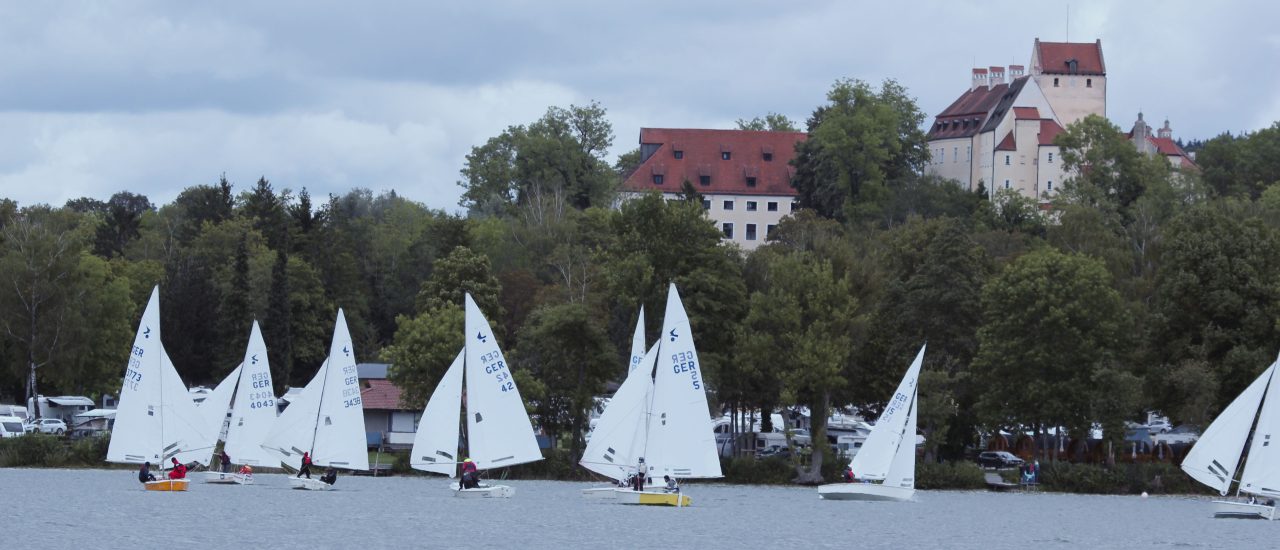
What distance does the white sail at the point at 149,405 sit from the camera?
211ft

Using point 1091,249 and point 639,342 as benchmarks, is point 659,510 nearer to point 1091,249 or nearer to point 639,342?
point 639,342

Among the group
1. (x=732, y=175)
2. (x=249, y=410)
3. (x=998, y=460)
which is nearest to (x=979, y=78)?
(x=732, y=175)

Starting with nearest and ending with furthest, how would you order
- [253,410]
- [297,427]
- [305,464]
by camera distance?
[305,464]
[297,427]
[253,410]

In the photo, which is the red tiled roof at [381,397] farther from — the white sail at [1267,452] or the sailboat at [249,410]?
the white sail at [1267,452]

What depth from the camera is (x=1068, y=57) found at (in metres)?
164

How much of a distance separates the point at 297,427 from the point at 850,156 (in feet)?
280

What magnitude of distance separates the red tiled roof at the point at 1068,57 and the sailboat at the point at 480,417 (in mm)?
111849

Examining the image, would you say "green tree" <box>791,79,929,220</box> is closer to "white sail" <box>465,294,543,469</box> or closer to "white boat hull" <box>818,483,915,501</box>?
"white boat hull" <box>818,483,915,501</box>

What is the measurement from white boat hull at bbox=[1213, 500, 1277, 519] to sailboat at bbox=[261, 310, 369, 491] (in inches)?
1109

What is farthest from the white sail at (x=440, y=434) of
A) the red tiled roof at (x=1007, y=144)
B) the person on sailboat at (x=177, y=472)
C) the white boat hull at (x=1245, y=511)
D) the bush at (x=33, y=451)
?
the red tiled roof at (x=1007, y=144)

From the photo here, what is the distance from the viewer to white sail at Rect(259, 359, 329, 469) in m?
66.5

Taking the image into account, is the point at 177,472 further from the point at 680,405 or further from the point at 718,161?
the point at 718,161

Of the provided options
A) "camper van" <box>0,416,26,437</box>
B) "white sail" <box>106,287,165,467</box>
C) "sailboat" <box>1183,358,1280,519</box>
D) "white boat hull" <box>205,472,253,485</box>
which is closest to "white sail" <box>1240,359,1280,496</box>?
"sailboat" <box>1183,358,1280,519</box>

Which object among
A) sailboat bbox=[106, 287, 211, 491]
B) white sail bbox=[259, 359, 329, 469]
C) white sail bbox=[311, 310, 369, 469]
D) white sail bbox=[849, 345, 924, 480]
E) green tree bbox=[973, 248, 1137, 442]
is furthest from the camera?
green tree bbox=[973, 248, 1137, 442]
